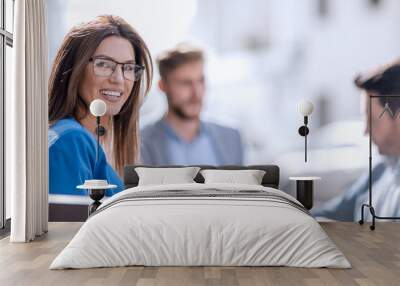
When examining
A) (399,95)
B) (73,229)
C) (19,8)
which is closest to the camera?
(19,8)

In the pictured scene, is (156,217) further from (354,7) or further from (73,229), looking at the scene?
(354,7)

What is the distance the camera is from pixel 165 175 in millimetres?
7004

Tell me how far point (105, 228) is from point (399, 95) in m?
4.42

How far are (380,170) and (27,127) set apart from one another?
437cm

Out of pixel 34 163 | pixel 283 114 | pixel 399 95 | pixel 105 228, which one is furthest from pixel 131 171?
pixel 399 95

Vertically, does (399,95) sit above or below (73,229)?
above

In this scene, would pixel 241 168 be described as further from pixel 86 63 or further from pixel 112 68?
pixel 86 63

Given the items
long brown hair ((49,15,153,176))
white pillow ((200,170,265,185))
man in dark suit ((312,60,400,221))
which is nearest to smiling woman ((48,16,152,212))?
long brown hair ((49,15,153,176))

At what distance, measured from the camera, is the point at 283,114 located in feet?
25.1

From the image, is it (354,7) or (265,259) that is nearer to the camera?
(265,259)

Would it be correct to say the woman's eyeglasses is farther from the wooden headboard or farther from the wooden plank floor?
the wooden plank floor

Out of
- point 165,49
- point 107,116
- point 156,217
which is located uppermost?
point 165,49

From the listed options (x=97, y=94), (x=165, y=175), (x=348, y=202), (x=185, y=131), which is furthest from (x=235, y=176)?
(x=97, y=94)

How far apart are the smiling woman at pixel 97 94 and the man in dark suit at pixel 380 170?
2.66 meters
